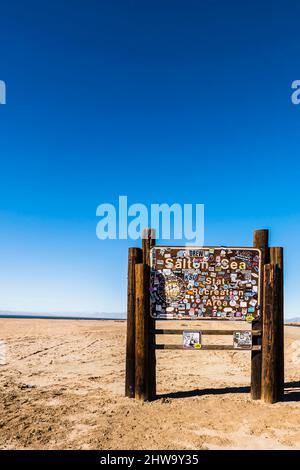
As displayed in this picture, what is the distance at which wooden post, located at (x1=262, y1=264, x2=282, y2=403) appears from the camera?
860cm

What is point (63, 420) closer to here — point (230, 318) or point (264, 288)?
point (230, 318)

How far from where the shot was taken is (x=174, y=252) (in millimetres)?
9227

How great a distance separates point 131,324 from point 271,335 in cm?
294

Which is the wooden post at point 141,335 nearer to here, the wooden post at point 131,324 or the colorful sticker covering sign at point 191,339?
the wooden post at point 131,324

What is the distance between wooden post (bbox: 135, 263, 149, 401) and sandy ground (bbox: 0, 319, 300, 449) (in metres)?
0.39

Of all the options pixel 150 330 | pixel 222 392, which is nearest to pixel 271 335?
pixel 222 392

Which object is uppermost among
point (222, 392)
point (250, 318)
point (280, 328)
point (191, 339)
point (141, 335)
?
point (250, 318)

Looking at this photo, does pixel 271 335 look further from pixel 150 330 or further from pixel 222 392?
pixel 150 330

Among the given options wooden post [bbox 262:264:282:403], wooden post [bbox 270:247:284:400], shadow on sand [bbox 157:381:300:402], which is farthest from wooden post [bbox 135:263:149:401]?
wooden post [bbox 270:247:284:400]

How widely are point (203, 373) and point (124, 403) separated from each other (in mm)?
4567

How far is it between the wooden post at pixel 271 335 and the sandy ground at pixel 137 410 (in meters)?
0.32

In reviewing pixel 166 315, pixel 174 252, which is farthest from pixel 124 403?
pixel 174 252

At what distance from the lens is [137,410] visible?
7.94 m
